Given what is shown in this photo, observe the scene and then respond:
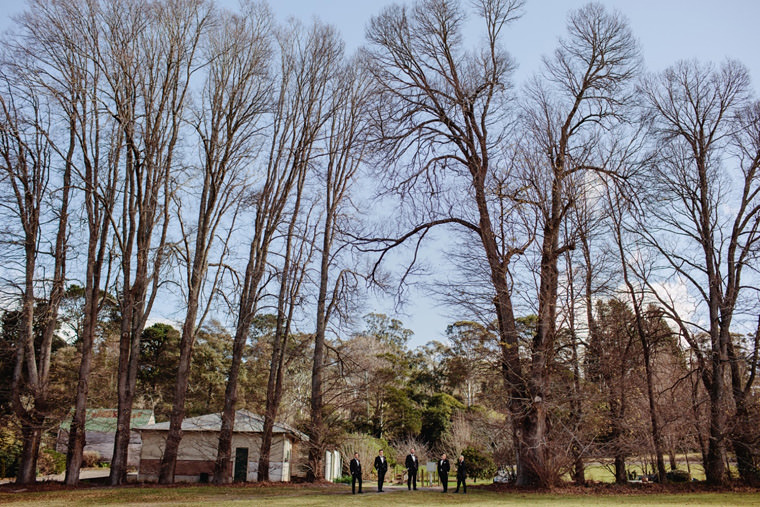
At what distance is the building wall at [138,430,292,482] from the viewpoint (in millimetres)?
24453

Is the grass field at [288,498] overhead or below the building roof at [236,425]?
below

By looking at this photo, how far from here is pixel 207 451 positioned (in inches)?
971

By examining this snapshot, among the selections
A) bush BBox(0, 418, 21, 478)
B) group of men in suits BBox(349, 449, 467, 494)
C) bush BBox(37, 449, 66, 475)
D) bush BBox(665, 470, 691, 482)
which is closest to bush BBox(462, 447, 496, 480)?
bush BBox(665, 470, 691, 482)

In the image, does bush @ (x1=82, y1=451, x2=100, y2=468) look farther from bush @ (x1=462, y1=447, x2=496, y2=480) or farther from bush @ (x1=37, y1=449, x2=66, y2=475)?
bush @ (x1=462, y1=447, x2=496, y2=480)

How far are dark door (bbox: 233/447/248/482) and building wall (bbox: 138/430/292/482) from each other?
0.48ft

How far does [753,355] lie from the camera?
18.7m

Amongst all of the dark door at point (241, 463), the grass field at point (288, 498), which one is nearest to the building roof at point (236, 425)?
the dark door at point (241, 463)

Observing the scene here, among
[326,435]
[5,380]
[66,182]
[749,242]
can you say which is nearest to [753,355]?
[749,242]

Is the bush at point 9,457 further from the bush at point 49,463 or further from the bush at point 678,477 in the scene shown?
the bush at point 678,477

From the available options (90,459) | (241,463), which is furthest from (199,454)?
(90,459)

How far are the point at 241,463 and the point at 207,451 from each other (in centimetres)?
166

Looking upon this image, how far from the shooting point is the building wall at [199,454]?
24.5 m

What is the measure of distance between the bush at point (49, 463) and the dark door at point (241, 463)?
10459mm

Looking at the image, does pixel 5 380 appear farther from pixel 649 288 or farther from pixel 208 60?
pixel 649 288
